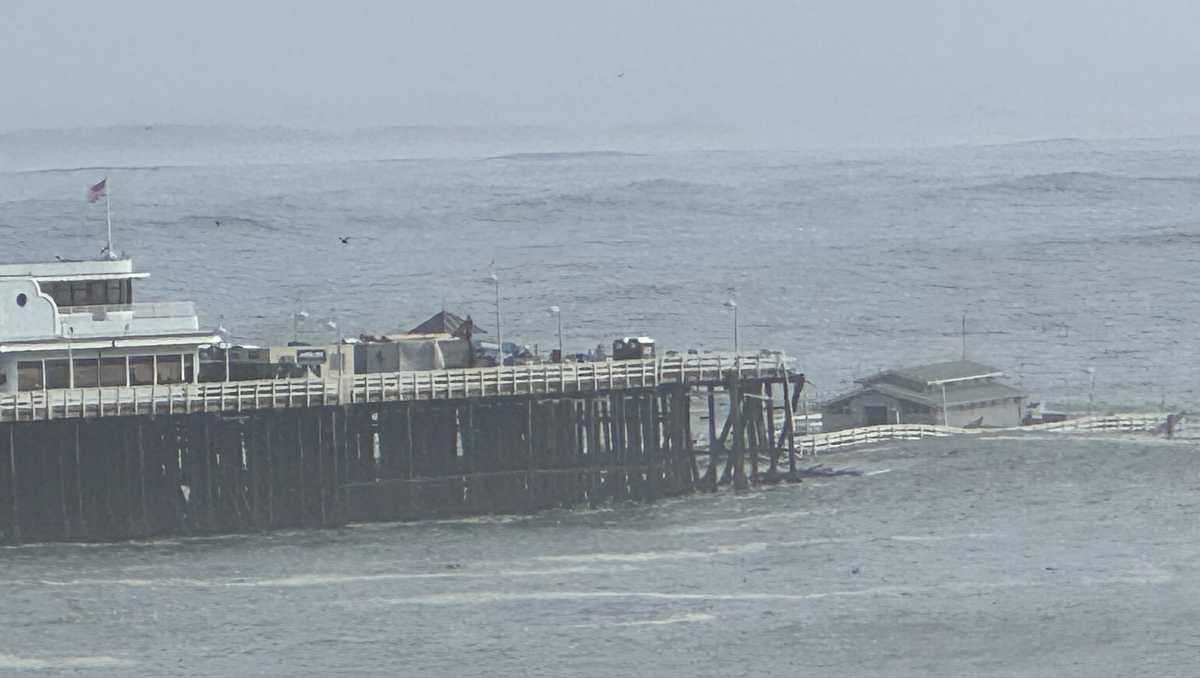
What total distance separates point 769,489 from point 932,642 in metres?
24.9

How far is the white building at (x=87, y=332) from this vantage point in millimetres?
92062

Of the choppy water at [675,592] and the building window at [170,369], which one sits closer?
the choppy water at [675,592]

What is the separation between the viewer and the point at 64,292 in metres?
94.1

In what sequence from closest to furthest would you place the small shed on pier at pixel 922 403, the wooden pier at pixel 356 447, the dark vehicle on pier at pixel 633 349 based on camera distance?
the wooden pier at pixel 356 447
the dark vehicle on pier at pixel 633 349
the small shed on pier at pixel 922 403

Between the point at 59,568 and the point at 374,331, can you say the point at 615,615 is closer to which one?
the point at 59,568

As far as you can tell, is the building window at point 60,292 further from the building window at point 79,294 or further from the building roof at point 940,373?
the building roof at point 940,373

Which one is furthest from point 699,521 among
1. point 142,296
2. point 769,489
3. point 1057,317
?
point 142,296

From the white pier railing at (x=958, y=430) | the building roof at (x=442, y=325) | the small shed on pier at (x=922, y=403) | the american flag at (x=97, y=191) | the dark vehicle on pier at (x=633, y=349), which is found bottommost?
the white pier railing at (x=958, y=430)

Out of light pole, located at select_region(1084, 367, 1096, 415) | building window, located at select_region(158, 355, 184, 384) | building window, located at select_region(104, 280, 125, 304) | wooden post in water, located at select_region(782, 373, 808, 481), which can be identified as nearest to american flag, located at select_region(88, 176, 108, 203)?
building window, located at select_region(104, 280, 125, 304)

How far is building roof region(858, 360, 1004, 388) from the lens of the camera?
115 metres

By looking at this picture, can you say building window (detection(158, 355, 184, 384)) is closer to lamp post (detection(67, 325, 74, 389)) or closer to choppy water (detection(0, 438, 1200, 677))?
lamp post (detection(67, 325, 74, 389))

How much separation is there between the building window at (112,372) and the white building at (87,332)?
33 mm

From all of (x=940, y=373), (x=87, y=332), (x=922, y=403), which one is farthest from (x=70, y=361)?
(x=940, y=373)

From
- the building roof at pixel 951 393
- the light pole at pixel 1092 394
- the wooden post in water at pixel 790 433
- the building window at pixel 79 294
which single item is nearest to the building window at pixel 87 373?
the building window at pixel 79 294
